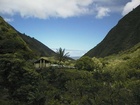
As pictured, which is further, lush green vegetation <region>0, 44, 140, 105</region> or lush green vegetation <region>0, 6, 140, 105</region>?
lush green vegetation <region>0, 6, 140, 105</region>

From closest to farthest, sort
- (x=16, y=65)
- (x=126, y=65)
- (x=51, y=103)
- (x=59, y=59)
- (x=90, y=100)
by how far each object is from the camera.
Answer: (x=51, y=103), (x=90, y=100), (x=16, y=65), (x=59, y=59), (x=126, y=65)

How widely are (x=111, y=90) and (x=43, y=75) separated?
29.2m

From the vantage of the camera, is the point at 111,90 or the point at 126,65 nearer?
the point at 111,90

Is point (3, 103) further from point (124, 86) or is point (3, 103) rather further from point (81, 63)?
point (81, 63)

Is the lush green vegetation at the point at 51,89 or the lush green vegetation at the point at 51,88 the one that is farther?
the lush green vegetation at the point at 51,88

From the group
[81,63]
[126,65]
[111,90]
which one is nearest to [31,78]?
[111,90]

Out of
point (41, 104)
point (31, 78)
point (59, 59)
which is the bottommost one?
point (41, 104)

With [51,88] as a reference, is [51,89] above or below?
below

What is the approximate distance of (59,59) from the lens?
5094 inches

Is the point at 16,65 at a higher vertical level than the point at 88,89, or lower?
higher

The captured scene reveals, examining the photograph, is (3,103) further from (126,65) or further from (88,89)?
(126,65)

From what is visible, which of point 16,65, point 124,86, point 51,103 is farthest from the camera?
point 124,86

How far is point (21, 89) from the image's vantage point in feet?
291

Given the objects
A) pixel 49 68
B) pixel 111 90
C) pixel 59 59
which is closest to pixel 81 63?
pixel 59 59
